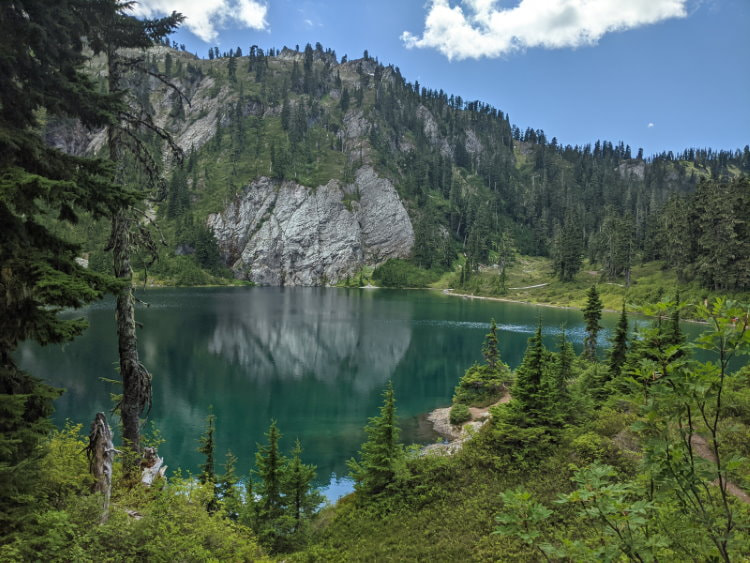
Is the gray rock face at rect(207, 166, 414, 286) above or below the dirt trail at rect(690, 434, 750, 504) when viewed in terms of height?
above

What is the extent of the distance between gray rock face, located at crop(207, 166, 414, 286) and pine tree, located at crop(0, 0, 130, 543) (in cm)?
→ 15451

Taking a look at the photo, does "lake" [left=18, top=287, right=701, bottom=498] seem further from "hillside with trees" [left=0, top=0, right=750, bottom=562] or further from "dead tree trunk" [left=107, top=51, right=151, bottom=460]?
"dead tree trunk" [left=107, top=51, right=151, bottom=460]

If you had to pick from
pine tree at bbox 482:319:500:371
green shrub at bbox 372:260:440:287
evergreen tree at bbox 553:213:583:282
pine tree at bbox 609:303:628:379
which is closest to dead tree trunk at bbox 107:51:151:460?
pine tree at bbox 609:303:628:379

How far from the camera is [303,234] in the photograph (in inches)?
6462

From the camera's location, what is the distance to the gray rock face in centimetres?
16062

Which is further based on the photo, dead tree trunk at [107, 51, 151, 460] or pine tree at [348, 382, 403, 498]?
pine tree at [348, 382, 403, 498]

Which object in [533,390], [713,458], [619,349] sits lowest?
[713,458]

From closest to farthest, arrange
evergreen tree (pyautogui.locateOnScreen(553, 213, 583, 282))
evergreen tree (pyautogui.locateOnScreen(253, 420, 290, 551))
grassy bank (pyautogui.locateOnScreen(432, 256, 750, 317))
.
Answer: evergreen tree (pyautogui.locateOnScreen(253, 420, 290, 551)), grassy bank (pyautogui.locateOnScreen(432, 256, 750, 317)), evergreen tree (pyautogui.locateOnScreen(553, 213, 583, 282))

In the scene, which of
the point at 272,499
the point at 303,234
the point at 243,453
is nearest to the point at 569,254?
the point at 303,234

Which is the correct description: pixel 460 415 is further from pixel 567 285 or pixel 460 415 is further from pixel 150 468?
pixel 567 285

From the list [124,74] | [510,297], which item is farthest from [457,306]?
[124,74]

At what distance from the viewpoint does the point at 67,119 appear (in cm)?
1085

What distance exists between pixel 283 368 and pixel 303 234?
123436 mm

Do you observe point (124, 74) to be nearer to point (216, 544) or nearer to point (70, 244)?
point (70, 244)
